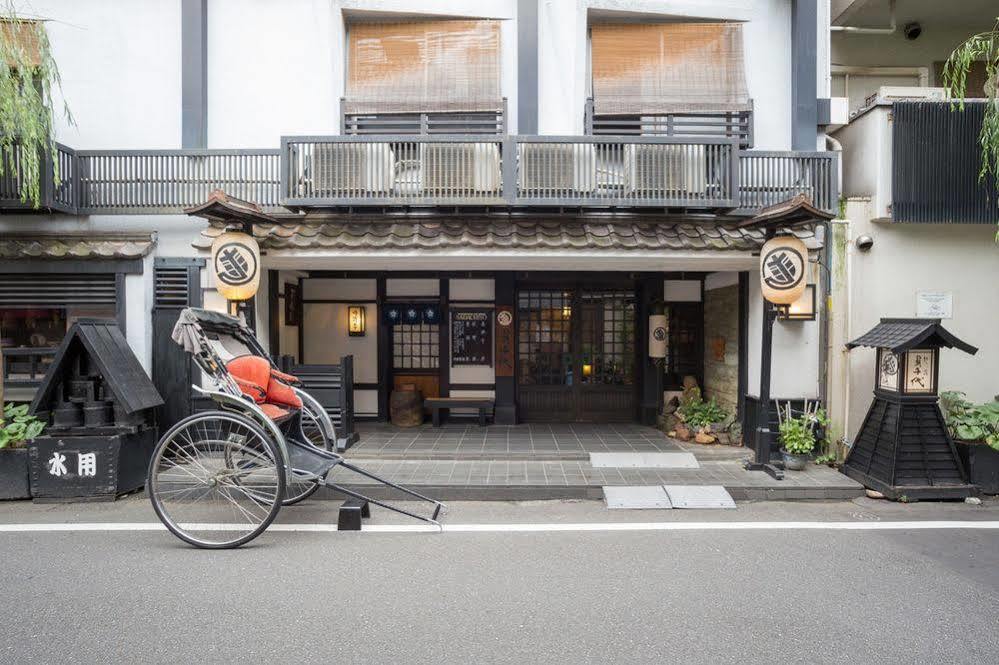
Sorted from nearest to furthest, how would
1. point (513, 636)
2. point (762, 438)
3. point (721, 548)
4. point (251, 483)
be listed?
1. point (513, 636)
2. point (721, 548)
3. point (251, 483)
4. point (762, 438)

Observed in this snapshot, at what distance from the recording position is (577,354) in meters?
10.9

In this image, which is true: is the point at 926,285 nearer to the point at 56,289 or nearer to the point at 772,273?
the point at 772,273

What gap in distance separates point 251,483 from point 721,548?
5403mm

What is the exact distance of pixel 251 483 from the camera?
674cm

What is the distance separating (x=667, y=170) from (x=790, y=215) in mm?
1944

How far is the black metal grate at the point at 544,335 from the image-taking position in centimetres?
1090

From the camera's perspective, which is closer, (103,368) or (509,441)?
(103,368)

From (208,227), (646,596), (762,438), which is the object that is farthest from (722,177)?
(208,227)

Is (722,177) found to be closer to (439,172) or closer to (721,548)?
(439,172)

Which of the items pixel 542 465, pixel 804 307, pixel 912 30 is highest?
pixel 912 30

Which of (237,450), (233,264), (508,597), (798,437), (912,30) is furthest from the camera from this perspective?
(912,30)

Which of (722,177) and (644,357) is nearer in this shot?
(722,177)

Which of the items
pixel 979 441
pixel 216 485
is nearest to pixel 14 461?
pixel 216 485

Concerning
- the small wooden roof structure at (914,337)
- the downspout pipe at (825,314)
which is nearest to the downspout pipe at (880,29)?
the downspout pipe at (825,314)
